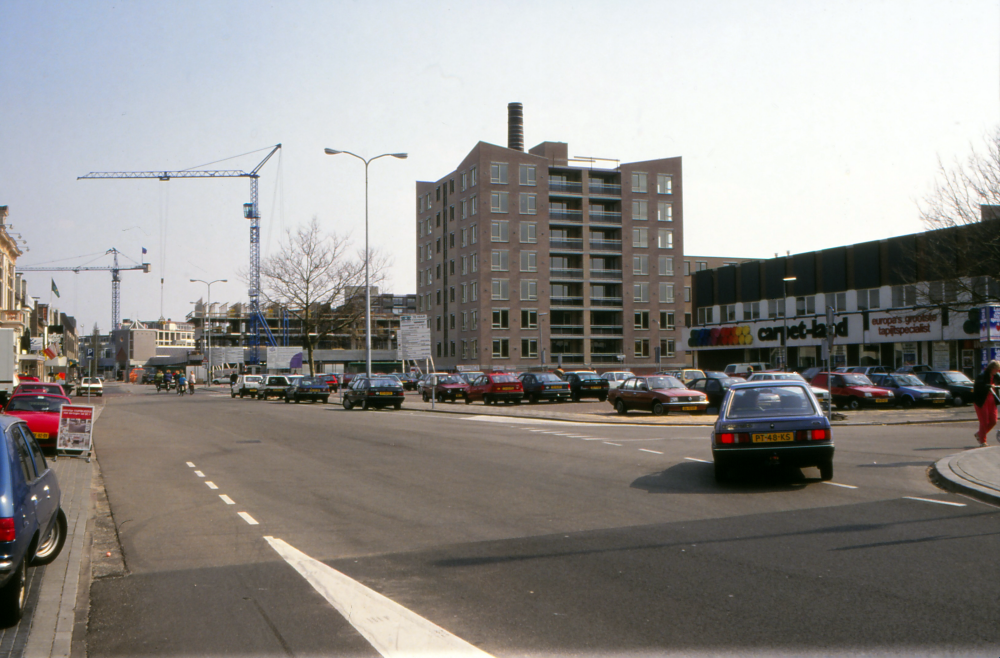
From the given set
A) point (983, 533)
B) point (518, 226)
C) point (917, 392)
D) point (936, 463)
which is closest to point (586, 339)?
point (518, 226)

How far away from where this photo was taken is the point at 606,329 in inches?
3238

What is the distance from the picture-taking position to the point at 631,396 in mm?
28812

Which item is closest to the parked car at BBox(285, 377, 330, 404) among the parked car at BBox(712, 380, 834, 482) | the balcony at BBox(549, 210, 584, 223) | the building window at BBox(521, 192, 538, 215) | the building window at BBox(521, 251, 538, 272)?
Result: the parked car at BBox(712, 380, 834, 482)

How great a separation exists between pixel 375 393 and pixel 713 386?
585 inches

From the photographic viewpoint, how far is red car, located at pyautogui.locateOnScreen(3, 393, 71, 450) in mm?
17453

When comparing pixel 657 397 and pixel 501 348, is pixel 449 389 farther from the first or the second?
pixel 501 348

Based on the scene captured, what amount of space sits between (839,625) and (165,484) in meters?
10.5

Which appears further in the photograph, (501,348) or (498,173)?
(501,348)

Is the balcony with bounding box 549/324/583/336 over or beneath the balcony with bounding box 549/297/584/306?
beneath

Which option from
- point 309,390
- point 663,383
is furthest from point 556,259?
point 663,383

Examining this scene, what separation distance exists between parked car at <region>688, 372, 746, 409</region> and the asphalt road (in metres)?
15.4

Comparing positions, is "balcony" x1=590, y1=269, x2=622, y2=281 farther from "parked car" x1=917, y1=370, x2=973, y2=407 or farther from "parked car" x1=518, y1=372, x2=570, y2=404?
"parked car" x1=917, y1=370, x2=973, y2=407

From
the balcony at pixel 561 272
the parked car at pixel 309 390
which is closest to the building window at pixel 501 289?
the balcony at pixel 561 272

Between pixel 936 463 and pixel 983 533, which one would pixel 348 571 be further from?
pixel 936 463
